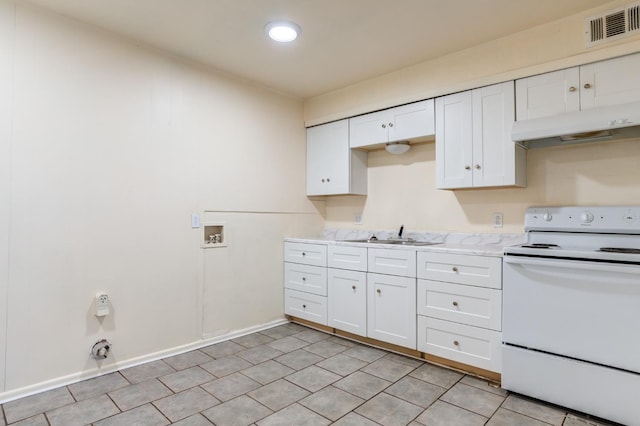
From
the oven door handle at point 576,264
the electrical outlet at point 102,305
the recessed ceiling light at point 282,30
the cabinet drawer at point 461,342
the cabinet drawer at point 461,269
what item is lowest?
the cabinet drawer at point 461,342

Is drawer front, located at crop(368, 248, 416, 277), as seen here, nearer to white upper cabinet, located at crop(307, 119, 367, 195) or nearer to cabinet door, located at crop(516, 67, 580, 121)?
white upper cabinet, located at crop(307, 119, 367, 195)

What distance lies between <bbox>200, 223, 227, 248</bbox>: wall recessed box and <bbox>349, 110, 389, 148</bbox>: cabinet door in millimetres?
1557

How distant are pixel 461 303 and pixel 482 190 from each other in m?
1.05

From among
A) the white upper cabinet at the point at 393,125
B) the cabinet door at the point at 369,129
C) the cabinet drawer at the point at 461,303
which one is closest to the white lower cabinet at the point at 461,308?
the cabinet drawer at the point at 461,303

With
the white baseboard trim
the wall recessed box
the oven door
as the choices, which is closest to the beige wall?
the oven door

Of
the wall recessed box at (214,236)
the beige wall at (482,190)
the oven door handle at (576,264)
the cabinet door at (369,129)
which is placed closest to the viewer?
the oven door handle at (576,264)

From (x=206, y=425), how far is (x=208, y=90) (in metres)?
2.65

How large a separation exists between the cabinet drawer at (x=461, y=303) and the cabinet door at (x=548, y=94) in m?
1.31

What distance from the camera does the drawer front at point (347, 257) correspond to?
10.5 ft

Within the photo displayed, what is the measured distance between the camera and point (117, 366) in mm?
2658

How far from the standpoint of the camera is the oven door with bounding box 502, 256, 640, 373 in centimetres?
192

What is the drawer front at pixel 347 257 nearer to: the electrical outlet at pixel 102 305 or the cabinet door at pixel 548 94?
the cabinet door at pixel 548 94

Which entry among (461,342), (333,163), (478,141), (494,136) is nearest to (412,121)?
(478,141)

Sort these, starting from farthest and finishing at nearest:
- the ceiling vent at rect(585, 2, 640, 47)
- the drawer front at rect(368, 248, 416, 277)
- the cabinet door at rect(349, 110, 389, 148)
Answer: the cabinet door at rect(349, 110, 389, 148) → the drawer front at rect(368, 248, 416, 277) → the ceiling vent at rect(585, 2, 640, 47)
